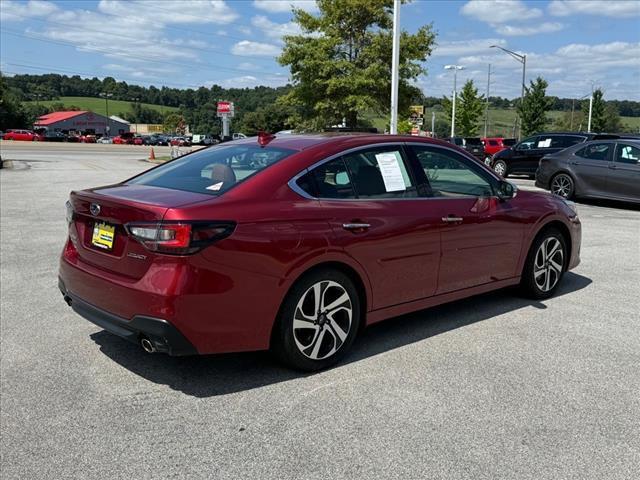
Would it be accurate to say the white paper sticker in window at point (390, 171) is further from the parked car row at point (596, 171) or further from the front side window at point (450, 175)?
the parked car row at point (596, 171)

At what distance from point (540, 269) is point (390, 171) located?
208 cm

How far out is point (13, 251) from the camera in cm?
809

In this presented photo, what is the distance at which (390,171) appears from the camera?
4480 millimetres

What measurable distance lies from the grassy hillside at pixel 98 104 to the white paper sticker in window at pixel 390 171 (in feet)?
538

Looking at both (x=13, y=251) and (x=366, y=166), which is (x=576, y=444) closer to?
(x=366, y=166)

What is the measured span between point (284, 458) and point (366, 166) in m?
2.17

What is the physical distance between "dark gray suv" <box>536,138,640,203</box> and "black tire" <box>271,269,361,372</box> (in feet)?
36.0

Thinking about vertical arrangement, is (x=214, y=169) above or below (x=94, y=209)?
above

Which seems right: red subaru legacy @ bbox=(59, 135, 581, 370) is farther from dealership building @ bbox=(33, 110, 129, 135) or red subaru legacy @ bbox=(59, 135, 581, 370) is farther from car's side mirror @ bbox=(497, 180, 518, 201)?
dealership building @ bbox=(33, 110, 129, 135)

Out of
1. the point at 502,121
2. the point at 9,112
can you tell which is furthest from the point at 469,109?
the point at 502,121

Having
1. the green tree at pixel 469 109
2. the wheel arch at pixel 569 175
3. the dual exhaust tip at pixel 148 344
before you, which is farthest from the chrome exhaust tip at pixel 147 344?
the green tree at pixel 469 109

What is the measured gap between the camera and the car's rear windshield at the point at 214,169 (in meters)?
3.95

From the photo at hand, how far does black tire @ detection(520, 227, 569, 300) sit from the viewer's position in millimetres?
5570

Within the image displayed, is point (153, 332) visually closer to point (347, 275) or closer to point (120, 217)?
point (120, 217)
